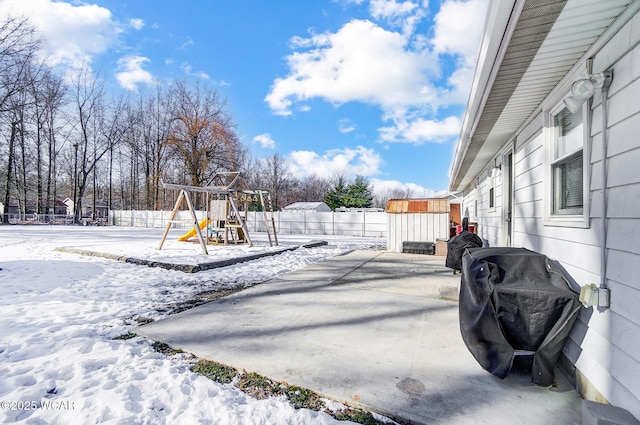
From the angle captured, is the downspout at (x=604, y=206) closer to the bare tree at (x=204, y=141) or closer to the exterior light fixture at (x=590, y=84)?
the exterior light fixture at (x=590, y=84)

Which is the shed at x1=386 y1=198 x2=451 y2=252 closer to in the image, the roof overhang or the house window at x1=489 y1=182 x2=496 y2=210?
the house window at x1=489 y1=182 x2=496 y2=210

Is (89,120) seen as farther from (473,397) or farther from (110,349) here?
(473,397)

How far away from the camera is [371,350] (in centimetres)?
241

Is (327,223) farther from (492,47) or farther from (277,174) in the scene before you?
(277,174)

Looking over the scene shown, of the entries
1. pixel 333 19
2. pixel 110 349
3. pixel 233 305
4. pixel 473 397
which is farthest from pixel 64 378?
pixel 333 19

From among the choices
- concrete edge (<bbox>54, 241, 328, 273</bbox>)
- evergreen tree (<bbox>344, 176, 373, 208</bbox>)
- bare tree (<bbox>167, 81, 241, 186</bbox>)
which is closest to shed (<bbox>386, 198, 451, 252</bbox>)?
concrete edge (<bbox>54, 241, 328, 273</bbox>)

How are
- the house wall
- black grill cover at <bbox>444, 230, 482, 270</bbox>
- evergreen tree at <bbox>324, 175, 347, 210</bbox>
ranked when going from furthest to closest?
evergreen tree at <bbox>324, 175, 347, 210</bbox>, black grill cover at <bbox>444, 230, 482, 270</bbox>, the house wall

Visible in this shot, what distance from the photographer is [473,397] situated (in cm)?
179

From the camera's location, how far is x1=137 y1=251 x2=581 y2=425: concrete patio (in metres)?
1.72

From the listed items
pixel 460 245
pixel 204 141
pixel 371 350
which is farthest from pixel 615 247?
pixel 204 141

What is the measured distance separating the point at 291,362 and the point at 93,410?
118 cm

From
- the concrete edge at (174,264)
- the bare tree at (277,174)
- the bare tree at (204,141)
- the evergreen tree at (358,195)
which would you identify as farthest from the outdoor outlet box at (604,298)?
the bare tree at (277,174)

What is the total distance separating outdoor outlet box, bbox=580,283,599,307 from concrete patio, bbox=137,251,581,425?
61cm

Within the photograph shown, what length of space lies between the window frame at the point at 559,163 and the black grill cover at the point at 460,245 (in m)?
1.65
